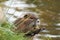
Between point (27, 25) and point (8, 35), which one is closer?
point (8, 35)

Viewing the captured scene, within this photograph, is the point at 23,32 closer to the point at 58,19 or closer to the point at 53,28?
the point at 53,28

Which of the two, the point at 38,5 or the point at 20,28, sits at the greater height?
the point at 20,28

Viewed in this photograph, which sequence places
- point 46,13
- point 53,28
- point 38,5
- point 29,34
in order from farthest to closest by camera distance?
point 38,5, point 46,13, point 53,28, point 29,34

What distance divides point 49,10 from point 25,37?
4.84 meters

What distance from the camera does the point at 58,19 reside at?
329 inches

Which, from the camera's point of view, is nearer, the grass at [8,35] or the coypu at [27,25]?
the grass at [8,35]

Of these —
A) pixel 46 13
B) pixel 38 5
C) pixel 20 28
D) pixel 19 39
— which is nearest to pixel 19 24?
pixel 20 28

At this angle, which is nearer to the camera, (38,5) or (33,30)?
(33,30)

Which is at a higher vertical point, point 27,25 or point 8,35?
point 8,35

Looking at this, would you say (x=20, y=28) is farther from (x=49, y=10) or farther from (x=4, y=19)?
(x=49, y=10)

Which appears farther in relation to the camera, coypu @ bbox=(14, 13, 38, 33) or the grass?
coypu @ bbox=(14, 13, 38, 33)

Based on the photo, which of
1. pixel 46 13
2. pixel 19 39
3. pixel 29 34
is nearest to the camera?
pixel 19 39

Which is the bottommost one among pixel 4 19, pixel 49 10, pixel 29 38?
pixel 49 10

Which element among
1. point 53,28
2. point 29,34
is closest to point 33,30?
point 29,34
